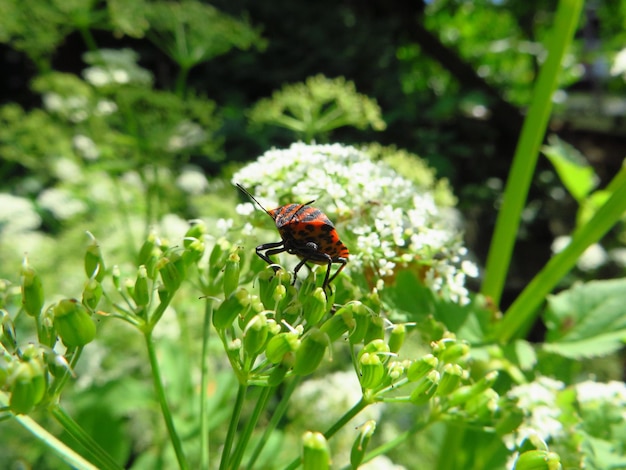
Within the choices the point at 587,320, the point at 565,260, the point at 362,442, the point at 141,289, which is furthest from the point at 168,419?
the point at 587,320

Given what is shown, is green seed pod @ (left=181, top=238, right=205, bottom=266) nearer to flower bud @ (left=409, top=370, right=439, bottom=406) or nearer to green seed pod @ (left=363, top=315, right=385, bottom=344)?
green seed pod @ (left=363, top=315, right=385, bottom=344)

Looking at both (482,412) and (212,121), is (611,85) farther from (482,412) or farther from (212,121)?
(482,412)

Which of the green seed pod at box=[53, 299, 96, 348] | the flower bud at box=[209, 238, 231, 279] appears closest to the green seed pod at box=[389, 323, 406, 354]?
the flower bud at box=[209, 238, 231, 279]

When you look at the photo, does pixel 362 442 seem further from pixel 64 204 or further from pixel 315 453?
pixel 64 204

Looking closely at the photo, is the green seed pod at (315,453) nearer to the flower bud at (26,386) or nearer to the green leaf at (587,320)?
the flower bud at (26,386)

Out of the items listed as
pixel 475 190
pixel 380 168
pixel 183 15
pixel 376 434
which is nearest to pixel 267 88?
pixel 475 190

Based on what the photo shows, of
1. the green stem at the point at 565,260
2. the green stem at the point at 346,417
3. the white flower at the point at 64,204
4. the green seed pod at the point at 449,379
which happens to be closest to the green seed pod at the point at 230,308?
the green stem at the point at 346,417
